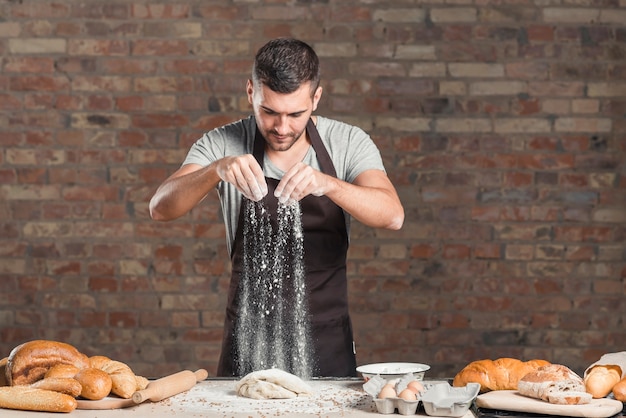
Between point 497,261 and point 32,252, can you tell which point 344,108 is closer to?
point 497,261

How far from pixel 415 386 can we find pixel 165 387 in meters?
0.60

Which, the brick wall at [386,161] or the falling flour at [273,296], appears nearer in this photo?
the falling flour at [273,296]

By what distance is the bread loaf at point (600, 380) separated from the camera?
2184mm

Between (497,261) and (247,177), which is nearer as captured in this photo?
(247,177)

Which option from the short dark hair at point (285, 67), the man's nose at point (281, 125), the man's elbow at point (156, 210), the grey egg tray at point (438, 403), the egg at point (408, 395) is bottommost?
the grey egg tray at point (438, 403)

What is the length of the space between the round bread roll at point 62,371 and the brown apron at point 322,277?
79 cm

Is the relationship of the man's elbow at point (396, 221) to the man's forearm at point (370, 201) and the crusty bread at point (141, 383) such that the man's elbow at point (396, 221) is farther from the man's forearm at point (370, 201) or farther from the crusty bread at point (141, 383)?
the crusty bread at point (141, 383)

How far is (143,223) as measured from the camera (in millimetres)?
4316

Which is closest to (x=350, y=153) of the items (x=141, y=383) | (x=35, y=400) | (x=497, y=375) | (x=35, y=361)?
(x=497, y=375)

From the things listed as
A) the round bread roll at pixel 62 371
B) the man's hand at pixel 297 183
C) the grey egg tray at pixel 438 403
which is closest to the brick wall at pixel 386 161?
the man's hand at pixel 297 183

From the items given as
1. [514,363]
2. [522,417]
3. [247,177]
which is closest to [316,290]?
[247,177]

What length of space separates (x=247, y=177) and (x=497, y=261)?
6.69 feet

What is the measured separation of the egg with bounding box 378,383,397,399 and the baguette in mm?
703

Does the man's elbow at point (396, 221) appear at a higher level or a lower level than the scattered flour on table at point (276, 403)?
higher
